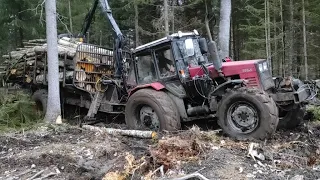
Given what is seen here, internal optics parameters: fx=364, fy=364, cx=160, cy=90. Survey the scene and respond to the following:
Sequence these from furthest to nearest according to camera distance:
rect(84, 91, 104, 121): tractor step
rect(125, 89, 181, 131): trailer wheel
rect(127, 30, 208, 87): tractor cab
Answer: rect(84, 91, 104, 121): tractor step < rect(127, 30, 208, 87): tractor cab < rect(125, 89, 181, 131): trailer wheel

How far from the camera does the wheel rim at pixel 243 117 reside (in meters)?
6.72

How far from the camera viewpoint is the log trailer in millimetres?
6777

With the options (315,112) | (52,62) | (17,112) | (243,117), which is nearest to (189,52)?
(243,117)

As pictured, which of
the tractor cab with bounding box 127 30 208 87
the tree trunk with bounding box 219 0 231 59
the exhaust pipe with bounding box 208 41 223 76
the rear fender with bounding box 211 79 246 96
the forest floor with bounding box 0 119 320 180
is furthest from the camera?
the tree trunk with bounding box 219 0 231 59

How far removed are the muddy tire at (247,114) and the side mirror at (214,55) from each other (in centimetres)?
60

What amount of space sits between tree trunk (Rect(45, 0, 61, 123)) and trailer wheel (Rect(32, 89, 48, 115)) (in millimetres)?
1639

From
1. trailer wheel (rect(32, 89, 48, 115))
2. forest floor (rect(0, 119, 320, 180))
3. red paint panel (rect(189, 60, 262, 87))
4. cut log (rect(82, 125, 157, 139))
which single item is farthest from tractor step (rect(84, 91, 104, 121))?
red paint panel (rect(189, 60, 262, 87))

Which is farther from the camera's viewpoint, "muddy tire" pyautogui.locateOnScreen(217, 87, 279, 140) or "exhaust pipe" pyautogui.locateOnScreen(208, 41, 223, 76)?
"exhaust pipe" pyautogui.locateOnScreen(208, 41, 223, 76)

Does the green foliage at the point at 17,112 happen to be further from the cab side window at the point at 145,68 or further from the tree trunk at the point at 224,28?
the tree trunk at the point at 224,28

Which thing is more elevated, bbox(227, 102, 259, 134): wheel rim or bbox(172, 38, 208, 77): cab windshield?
bbox(172, 38, 208, 77): cab windshield

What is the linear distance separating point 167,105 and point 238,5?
15.6m

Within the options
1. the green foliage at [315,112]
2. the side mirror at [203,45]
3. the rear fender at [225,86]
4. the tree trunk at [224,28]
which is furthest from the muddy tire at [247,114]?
the tree trunk at [224,28]

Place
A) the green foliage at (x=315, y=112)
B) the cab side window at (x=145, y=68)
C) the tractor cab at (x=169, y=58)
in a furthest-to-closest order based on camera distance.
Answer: the green foliage at (x=315, y=112) < the cab side window at (x=145, y=68) < the tractor cab at (x=169, y=58)

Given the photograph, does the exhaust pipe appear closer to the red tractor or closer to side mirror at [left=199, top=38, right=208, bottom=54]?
the red tractor
